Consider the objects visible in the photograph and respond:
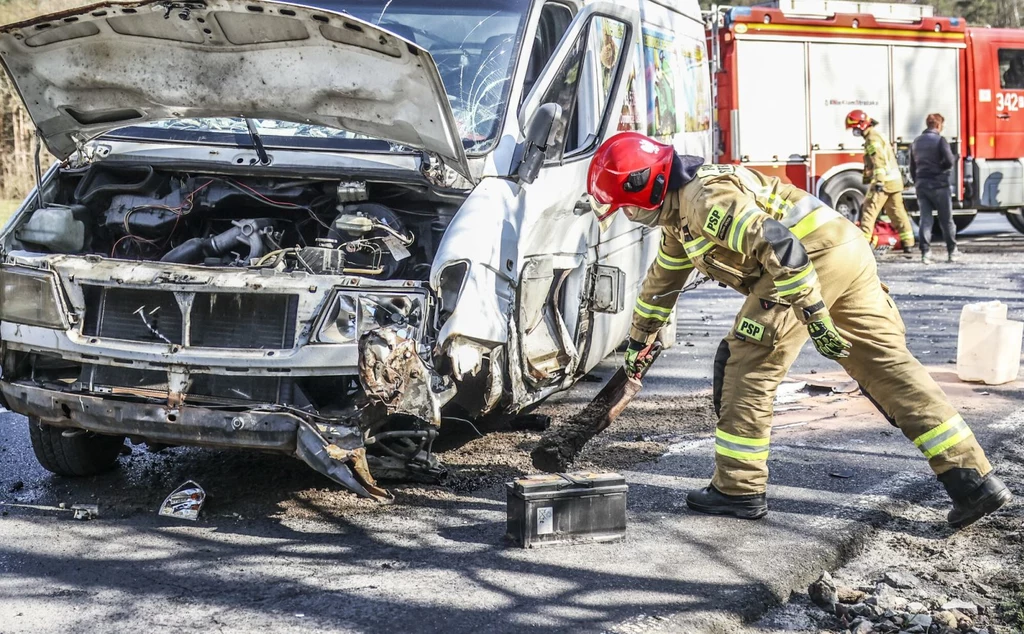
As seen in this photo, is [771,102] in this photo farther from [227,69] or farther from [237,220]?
[227,69]

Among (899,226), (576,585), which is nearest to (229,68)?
(576,585)

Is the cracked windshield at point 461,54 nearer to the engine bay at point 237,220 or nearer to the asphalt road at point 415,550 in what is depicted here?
the engine bay at point 237,220

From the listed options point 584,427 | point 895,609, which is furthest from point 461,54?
point 895,609

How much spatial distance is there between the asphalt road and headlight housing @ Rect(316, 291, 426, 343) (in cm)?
83

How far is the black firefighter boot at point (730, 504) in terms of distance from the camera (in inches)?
189

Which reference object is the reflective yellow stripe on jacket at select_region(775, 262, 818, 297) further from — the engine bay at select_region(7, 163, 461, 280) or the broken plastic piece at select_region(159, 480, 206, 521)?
the broken plastic piece at select_region(159, 480, 206, 521)

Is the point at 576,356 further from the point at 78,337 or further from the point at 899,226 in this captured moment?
the point at 899,226

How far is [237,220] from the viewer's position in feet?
17.9

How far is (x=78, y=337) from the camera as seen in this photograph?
15.6 ft

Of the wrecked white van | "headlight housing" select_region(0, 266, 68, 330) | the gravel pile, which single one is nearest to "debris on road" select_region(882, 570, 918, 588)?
the gravel pile

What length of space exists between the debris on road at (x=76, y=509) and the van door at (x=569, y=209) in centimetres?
191

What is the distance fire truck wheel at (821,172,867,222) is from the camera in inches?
625

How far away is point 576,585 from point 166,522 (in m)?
1.79

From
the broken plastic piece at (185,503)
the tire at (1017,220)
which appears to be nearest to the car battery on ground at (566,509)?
the broken plastic piece at (185,503)
